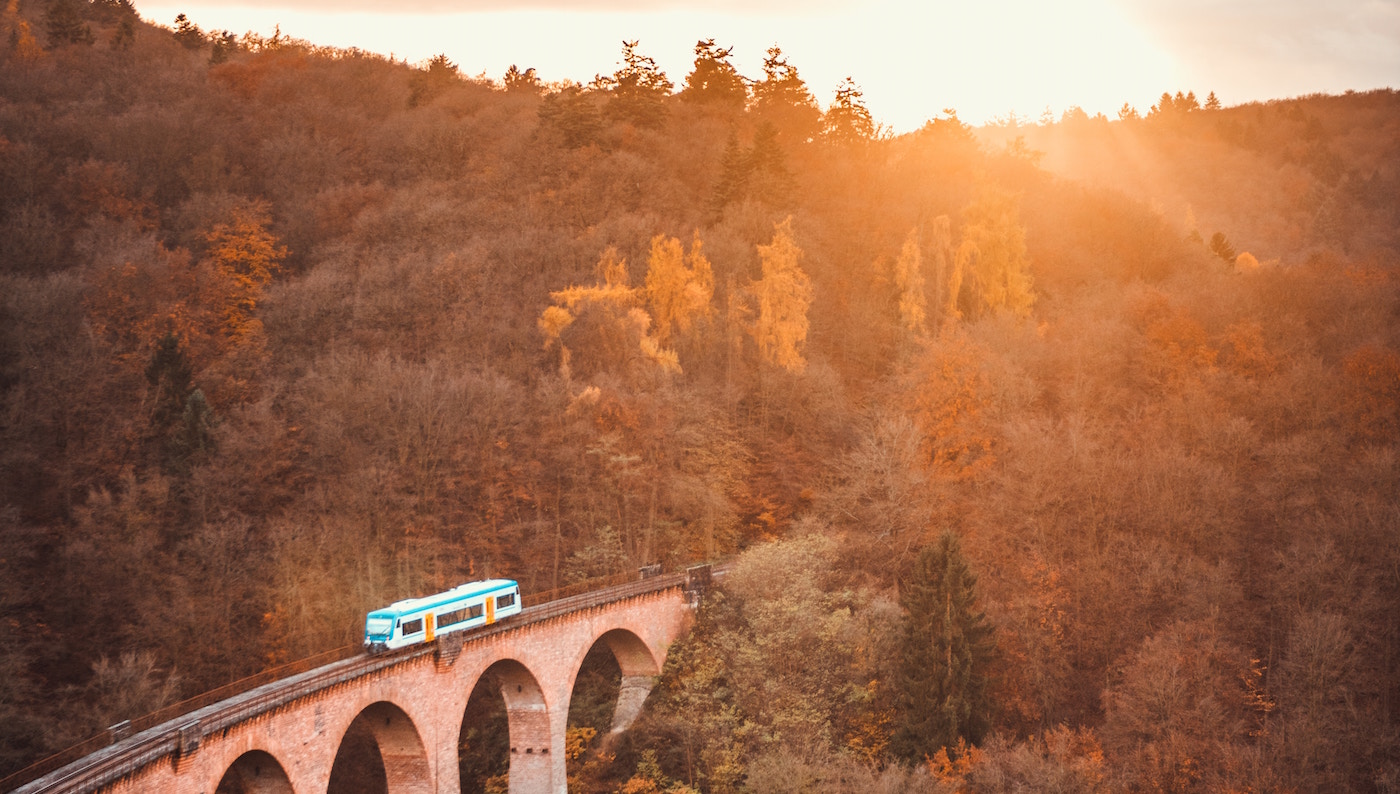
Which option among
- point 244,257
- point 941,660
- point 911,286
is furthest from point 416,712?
point 911,286

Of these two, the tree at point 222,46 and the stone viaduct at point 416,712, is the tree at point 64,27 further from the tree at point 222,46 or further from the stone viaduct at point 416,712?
the stone viaduct at point 416,712

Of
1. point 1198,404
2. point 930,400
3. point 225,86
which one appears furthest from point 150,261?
point 1198,404

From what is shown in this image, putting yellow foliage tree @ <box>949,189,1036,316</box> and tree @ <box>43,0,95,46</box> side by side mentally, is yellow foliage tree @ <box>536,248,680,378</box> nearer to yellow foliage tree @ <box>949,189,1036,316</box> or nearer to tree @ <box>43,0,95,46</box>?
yellow foliage tree @ <box>949,189,1036,316</box>

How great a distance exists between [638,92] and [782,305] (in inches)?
943

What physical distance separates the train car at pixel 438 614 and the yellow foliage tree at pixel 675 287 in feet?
73.2

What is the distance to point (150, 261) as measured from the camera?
50812 mm

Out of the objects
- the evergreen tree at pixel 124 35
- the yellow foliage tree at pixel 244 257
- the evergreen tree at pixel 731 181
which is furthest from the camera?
the evergreen tree at pixel 124 35

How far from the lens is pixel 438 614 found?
104ft

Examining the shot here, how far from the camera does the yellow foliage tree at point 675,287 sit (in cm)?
5556

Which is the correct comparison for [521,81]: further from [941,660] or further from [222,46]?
[941,660]

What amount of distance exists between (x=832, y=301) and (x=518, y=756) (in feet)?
111

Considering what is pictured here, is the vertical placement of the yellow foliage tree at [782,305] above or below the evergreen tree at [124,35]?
below

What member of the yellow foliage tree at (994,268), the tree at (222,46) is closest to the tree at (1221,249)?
the yellow foliage tree at (994,268)

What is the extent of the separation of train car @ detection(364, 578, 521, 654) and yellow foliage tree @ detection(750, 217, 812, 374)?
25364mm
